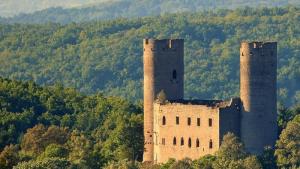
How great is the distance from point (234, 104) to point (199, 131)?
2355 mm

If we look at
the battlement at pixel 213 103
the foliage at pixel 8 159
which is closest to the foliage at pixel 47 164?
the foliage at pixel 8 159

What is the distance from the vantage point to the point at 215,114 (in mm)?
97375

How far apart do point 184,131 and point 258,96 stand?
4.54 metres

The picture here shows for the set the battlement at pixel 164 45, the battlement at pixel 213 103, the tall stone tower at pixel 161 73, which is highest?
the battlement at pixel 164 45

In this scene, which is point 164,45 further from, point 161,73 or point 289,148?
point 289,148

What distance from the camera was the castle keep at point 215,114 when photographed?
97562 mm

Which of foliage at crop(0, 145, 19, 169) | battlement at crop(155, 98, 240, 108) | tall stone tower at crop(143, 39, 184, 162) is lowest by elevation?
foliage at crop(0, 145, 19, 169)

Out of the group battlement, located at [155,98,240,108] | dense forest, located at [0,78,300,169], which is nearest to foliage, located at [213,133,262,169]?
dense forest, located at [0,78,300,169]

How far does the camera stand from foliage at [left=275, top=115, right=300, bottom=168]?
9681cm

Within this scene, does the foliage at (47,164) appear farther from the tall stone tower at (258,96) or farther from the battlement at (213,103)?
the tall stone tower at (258,96)

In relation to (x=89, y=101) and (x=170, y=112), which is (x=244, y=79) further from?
(x=89, y=101)

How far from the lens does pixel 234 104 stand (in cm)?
9812

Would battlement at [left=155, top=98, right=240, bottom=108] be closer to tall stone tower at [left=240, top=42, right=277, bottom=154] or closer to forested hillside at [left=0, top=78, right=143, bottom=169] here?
tall stone tower at [left=240, top=42, right=277, bottom=154]

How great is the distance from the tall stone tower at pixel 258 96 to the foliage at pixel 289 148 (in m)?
0.93
